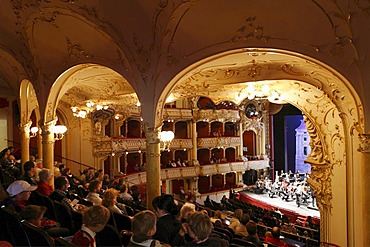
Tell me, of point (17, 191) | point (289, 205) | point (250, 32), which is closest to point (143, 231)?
point (17, 191)

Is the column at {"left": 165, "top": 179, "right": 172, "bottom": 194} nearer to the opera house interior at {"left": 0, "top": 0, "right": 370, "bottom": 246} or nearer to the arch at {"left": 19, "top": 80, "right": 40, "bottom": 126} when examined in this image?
the opera house interior at {"left": 0, "top": 0, "right": 370, "bottom": 246}

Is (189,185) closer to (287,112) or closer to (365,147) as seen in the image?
(287,112)

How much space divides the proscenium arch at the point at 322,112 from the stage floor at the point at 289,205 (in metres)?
6.91

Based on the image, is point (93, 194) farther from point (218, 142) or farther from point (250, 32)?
point (218, 142)

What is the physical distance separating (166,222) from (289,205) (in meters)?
14.3

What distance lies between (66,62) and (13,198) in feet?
13.7

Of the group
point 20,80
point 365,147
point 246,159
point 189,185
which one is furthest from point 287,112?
point 365,147

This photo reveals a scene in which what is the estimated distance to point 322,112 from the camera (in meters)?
7.99

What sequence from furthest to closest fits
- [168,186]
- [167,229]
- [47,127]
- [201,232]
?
[168,186]
[47,127]
[167,229]
[201,232]

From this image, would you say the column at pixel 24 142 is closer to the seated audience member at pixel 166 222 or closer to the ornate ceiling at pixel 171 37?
the ornate ceiling at pixel 171 37

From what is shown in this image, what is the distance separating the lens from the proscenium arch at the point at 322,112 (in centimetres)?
640

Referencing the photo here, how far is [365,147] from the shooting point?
478 centimetres

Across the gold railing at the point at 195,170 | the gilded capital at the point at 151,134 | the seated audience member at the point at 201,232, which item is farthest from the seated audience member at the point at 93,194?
the gold railing at the point at 195,170

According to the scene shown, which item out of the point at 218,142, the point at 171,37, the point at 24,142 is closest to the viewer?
the point at 171,37
